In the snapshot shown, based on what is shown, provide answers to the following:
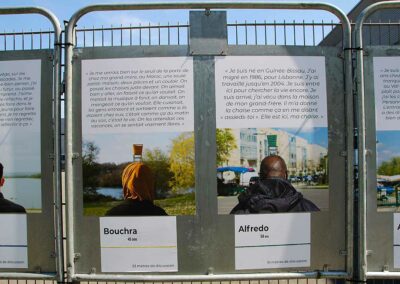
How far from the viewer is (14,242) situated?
3.95m

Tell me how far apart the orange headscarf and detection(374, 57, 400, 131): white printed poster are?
92.2 inches

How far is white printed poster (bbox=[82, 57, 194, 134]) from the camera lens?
379 centimetres

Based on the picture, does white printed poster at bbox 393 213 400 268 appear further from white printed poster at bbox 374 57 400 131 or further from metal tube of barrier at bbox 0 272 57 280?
metal tube of barrier at bbox 0 272 57 280

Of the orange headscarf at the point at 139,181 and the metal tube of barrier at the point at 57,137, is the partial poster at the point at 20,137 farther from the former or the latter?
the orange headscarf at the point at 139,181

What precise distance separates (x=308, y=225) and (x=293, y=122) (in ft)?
3.42

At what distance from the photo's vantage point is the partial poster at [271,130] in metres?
3.81

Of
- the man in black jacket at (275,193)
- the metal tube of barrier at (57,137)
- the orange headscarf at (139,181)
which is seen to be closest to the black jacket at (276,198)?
the man in black jacket at (275,193)

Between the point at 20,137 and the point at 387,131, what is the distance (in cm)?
368

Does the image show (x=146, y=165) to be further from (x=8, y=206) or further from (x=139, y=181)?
(x=8, y=206)

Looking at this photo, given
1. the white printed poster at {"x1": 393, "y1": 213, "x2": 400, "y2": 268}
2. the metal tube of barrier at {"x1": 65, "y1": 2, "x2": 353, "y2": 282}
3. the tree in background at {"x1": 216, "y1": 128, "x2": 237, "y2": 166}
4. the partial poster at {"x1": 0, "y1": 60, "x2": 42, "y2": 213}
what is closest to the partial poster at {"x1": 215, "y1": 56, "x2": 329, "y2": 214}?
the tree in background at {"x1": 216, "y1": 128, "x2": 237, "y2": 166}

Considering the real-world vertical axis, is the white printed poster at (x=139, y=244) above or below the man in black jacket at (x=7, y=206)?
below

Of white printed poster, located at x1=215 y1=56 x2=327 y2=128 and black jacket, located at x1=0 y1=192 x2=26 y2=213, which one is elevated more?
white printed poster, located at x1=215 y1=56 x2=327 y2=128

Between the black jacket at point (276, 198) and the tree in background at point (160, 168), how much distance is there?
2.77 ft

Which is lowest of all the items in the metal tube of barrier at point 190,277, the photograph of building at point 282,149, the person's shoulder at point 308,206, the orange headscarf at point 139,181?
the metal tube of barrier at point 190,277
